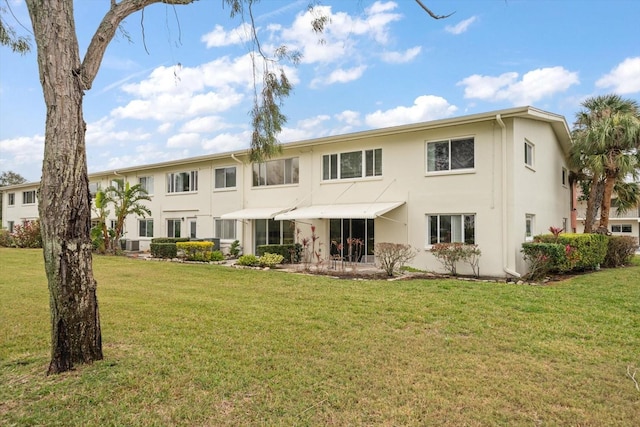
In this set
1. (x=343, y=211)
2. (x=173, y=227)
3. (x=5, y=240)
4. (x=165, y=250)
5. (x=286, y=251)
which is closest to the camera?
(x=343, y=211)

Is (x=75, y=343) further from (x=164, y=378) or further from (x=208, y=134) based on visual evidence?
(x=208, y=134)

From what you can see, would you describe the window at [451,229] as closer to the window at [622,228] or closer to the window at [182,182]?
the window at [182,182]

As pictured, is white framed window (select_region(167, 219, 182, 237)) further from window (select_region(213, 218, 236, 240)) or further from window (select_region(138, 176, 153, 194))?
window (select_region(213, 218, 236, 240))

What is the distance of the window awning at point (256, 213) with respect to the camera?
26.3m

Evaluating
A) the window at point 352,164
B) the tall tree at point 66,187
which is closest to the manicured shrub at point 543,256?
the window at point 352,164

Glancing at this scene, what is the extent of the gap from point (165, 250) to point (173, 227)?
767cm

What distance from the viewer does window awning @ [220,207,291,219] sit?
2628cm

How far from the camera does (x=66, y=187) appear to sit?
21.1 ft

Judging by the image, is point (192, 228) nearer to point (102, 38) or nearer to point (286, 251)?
point (286, 251)

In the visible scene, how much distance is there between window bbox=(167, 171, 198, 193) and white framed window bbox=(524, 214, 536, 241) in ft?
78.8

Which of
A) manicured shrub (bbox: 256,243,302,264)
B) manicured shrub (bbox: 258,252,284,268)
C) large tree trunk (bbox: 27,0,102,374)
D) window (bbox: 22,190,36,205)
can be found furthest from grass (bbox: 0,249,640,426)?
window (bbox: 22,190,36,205)

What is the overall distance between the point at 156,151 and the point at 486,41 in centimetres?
2840

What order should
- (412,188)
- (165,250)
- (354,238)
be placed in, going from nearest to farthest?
(412,188) → (354,238) → (165,250)

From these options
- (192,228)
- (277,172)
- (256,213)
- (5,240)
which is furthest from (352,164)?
(5,240)
